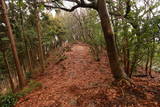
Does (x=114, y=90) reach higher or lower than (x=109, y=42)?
lower

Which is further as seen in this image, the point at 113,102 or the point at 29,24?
the point at 29,24

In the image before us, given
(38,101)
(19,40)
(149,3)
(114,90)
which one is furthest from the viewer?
(19,40)

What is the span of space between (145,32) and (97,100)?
2.72 metres

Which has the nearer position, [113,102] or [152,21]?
[113,102]

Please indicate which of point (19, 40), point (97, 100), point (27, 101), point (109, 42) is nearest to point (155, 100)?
point (97, 100)

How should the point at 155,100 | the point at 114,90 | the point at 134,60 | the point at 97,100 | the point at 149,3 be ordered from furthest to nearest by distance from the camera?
the point at 149,3 → the point at 134,60 → the point at 114,90 → the point at 97,100 → the point at 155,100

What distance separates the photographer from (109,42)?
3.51 metres

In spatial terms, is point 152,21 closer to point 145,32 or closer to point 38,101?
point 145,32

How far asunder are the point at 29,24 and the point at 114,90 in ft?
36.1

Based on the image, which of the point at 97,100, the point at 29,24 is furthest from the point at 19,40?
the point at 97,100

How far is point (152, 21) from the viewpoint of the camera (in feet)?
11.7

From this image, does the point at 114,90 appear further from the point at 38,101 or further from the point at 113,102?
the point at 38,101

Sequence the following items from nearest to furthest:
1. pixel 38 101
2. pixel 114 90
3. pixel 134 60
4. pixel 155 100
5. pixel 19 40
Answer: pixel 155 100
pixel 114 90
pixel 38 101
pixel 134 60
pixel 19 40

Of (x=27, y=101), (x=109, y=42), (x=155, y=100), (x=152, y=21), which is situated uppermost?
(x=152, y=21)
